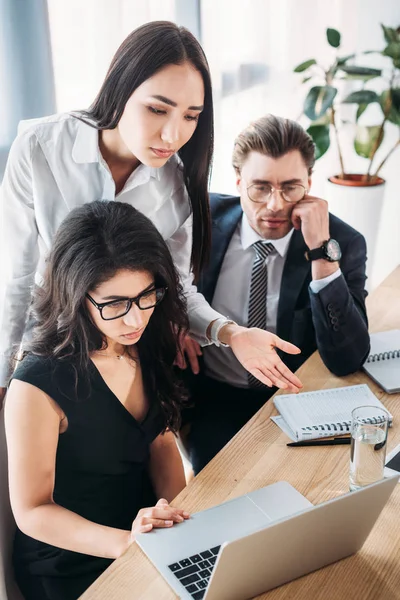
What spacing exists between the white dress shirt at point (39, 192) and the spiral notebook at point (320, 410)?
63 cm

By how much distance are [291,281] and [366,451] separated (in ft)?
2.36

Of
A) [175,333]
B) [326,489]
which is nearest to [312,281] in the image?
[175,333]

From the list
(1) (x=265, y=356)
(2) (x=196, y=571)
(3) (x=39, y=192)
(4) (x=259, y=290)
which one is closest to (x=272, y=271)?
(4) (x=259, y=290)

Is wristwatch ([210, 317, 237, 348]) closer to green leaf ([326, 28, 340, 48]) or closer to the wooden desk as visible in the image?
the wooden desk

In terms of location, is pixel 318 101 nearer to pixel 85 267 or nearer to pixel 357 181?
pixel 357 181

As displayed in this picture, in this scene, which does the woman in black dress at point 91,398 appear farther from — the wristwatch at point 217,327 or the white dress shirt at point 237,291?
the white dress shirt at point 237,291

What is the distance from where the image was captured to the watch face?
193 centimetres

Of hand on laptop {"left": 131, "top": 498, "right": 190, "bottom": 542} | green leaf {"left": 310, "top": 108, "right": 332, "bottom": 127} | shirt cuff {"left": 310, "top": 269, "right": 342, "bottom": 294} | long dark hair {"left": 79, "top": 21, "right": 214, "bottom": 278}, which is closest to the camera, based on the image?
hand on laptop {"left": 131, "top": 498, "right": 190, "bottom": 542}

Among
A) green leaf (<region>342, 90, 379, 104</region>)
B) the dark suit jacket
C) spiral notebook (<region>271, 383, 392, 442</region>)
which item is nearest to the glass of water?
spiral notebook (<region>271, 383, 392, 442</region>)

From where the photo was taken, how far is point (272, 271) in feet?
6.98

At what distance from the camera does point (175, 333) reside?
1.74 meters

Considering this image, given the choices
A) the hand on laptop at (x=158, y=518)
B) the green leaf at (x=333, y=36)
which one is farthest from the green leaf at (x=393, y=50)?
the hand on laptop at (x=158, y=518)

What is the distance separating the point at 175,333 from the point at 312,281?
423 mm

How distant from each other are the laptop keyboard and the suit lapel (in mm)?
909
